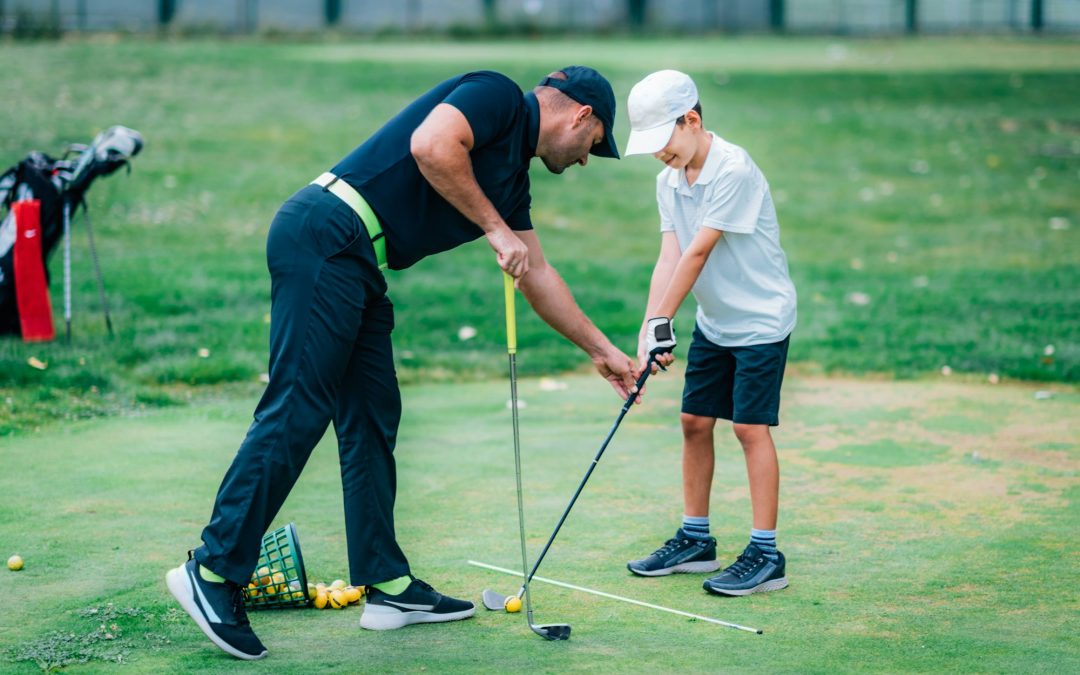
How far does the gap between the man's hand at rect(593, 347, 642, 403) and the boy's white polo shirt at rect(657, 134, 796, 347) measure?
0.40 m

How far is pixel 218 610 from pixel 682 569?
1687 millimetres

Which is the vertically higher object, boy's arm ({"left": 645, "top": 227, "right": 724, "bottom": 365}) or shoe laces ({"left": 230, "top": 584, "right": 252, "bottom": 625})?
boy's arm ({"left": 645, "top": 227, "right": 724, "bottom": 365})

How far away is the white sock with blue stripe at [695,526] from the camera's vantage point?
4941mm

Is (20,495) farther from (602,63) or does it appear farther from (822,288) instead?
(602,63)

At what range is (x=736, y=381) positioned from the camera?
483 centimetres

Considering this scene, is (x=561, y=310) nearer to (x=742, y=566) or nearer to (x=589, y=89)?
(x=589, y=89)

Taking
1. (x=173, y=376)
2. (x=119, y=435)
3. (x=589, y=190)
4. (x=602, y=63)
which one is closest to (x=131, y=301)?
(x=173, y=376)

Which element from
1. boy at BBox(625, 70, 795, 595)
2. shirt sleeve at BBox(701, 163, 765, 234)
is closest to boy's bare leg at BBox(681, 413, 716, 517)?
boy at BBox(625, 70, 795, 595)

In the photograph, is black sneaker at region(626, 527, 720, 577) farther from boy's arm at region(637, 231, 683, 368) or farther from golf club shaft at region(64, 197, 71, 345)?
golf club shaft at region(64, 197, 71, 345)

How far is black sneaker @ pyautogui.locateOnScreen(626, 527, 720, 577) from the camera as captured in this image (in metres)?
4.85

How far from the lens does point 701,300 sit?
491 centimetres

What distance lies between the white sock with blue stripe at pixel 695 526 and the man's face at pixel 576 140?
1428 mm

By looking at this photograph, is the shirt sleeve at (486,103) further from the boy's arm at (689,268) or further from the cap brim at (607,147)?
the boy's arm at (689,268)

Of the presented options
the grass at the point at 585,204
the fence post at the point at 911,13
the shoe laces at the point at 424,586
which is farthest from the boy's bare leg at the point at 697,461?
the fence post at the point at 911,13
